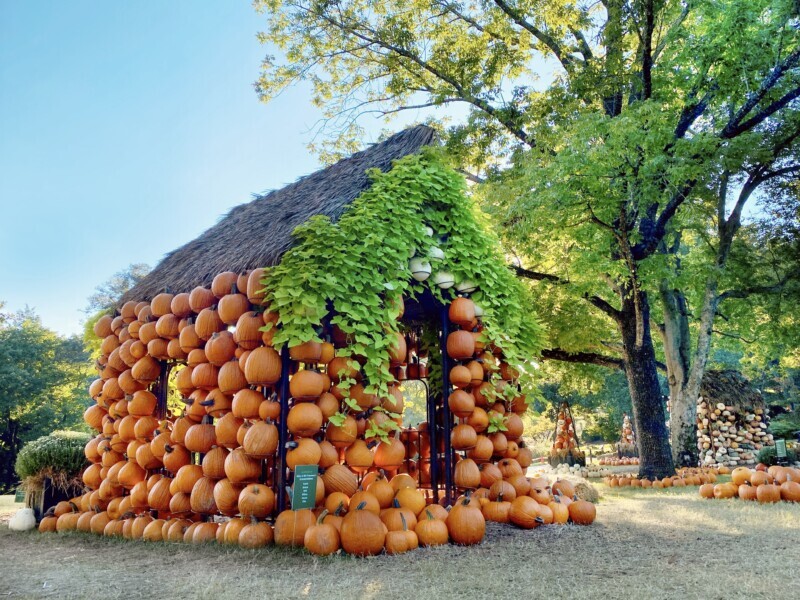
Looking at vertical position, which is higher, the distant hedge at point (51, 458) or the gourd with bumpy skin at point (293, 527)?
the distant hedge at point (51, 458)

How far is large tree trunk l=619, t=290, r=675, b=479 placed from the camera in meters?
9.48

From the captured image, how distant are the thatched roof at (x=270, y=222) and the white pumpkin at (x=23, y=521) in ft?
8.71

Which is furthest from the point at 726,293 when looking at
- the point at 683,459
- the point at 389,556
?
the point at 389,556

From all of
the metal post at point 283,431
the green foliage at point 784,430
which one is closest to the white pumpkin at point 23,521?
the metal post at point 283,431

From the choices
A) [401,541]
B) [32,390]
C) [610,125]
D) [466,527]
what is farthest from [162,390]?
[32,390]

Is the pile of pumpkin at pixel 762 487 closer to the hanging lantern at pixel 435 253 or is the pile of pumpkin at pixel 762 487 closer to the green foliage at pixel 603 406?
the hanging lantern at pixel 435 253

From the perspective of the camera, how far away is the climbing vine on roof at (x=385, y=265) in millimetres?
4301

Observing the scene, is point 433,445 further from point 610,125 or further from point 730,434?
point 730,434

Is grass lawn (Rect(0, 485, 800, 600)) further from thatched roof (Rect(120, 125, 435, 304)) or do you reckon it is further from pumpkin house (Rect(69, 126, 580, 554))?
thatched roof (Rect(120, 125, 435, 304))

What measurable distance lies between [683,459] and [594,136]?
7116mm

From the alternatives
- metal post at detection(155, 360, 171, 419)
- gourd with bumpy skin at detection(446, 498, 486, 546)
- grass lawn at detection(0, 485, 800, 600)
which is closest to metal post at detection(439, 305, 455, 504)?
grass lawn at detection(0, 485, 800, 600)

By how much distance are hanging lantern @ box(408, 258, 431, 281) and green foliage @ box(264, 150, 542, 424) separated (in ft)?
0.36

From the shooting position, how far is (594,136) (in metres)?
7.37

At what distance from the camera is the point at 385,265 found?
4711 millimetres
